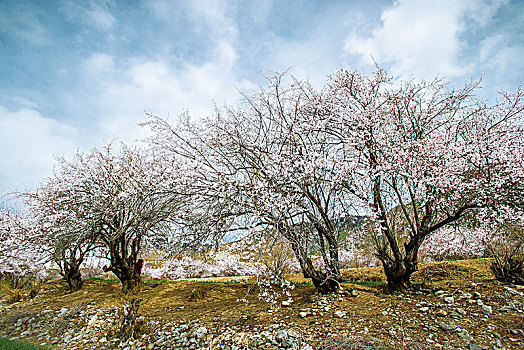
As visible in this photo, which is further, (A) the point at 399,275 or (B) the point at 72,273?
(B) the point at 72,273

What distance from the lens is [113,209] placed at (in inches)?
255

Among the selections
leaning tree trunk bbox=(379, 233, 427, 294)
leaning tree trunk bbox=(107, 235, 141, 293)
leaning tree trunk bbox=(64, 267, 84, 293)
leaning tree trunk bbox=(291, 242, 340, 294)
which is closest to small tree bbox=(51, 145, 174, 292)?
leaning tree trunk bbox=(107, 235, 141, 293)

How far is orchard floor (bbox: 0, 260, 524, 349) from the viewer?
3.94 m

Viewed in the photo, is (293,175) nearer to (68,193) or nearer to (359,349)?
(359,349)

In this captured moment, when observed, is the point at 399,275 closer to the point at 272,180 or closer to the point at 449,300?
the point at 449,300

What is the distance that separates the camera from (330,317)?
16.2 ft

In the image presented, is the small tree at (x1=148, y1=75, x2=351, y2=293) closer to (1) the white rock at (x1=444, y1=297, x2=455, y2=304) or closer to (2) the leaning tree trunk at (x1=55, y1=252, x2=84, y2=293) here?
(1) the white rock at (x1=444, y1=297, x2=455, y2=304)

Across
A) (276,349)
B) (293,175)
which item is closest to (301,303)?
(276,349)

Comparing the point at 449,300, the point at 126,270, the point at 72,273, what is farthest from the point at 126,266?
the point at 449,300

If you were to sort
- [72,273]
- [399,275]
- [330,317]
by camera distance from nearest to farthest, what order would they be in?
[330,317]
[399,275]
[72,273]

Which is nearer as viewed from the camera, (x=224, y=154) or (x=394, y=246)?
(x=394, y=246)

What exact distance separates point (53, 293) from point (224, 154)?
9.94 metres

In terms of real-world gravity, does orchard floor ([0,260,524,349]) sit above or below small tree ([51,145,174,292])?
below

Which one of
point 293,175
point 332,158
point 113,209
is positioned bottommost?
point 113,209
